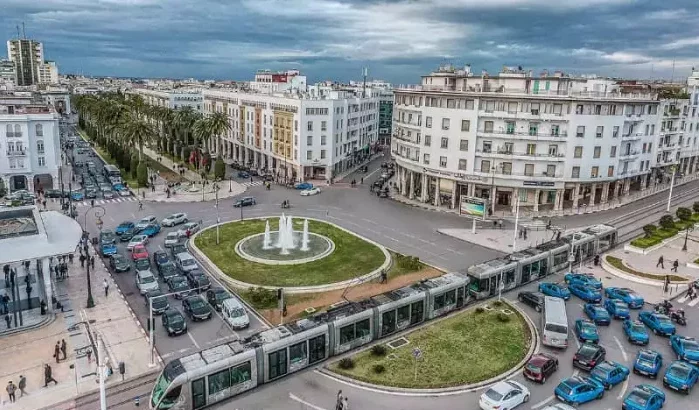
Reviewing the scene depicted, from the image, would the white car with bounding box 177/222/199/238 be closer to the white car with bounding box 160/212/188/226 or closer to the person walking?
the white car with bounding box 160/212/188/226

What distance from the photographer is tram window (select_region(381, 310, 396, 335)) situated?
39.7 meters

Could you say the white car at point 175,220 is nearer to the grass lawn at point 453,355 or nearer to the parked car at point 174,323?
the parked car at point 174,323

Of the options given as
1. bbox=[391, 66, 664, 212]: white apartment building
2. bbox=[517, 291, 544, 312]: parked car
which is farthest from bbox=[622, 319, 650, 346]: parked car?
bbox=[391, 66, 664, 212]: white apartment building

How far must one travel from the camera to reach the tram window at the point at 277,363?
111ft

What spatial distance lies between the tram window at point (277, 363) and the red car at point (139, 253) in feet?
89.6

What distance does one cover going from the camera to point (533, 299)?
46562mm

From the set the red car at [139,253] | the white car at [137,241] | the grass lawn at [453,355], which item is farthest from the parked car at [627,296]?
the white car at [137,241]

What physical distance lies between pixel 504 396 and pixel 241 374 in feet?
52.0

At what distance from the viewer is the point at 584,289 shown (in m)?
48.6

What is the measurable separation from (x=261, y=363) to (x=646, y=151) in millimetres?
80560

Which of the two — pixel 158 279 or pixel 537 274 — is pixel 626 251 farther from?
pixel 158 279

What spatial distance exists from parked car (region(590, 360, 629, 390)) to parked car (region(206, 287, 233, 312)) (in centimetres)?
2874

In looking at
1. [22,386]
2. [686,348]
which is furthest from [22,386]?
[686,348]

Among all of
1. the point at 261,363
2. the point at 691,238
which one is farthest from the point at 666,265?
the point at 261,363
